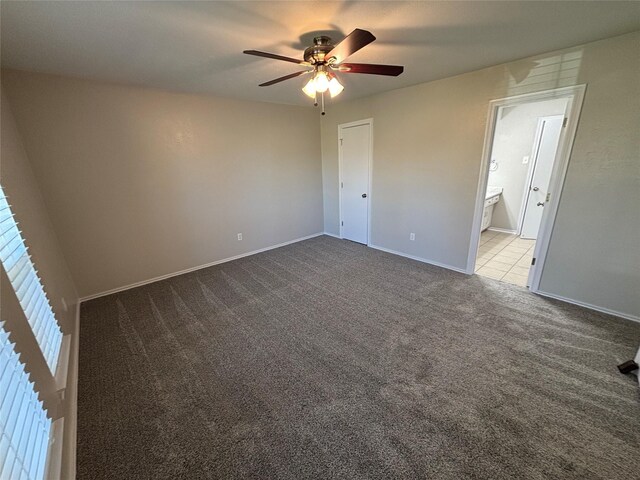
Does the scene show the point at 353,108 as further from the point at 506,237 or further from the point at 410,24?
the point at 506,237

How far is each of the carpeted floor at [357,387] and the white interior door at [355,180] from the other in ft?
5.99

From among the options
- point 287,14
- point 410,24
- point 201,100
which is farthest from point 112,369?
point 410,24

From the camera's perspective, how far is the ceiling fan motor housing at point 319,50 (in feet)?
6.18

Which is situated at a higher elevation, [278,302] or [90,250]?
[90,250]

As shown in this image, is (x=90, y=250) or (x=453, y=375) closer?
(x=453, y=375)

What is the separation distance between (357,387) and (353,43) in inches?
88.8

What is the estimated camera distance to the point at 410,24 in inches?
70.2

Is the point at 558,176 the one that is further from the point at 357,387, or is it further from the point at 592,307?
the point at 357,387

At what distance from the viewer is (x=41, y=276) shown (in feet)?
6.52

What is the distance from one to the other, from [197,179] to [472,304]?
3805 mm

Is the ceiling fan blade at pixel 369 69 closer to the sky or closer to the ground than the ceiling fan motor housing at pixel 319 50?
closer to the ground

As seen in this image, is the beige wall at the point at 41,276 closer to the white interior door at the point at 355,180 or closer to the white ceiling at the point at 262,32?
the white ceiling at the point at 262,32

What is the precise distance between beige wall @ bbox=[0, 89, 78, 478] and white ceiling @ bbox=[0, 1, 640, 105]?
0.85 m

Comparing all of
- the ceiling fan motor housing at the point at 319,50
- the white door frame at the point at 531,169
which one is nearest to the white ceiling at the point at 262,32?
the ceiling fan motor housing at the point at 319,50
